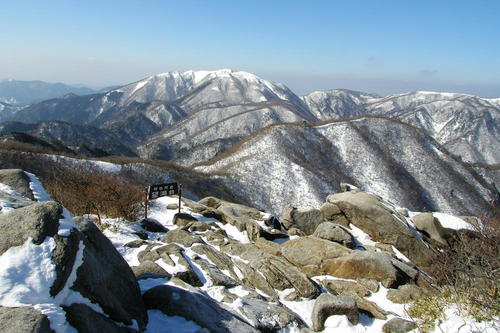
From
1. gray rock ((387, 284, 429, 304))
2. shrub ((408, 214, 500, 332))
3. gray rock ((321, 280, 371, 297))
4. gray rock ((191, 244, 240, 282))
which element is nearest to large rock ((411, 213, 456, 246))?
gray rock ((387, 284, 429, 304))

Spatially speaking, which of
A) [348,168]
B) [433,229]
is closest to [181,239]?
[433,229]

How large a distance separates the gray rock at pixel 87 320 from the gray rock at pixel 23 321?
19.4 inches

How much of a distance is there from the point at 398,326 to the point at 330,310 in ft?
7.77

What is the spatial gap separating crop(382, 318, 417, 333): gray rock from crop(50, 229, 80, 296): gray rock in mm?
10567

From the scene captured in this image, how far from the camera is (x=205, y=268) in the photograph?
1306 centimetres

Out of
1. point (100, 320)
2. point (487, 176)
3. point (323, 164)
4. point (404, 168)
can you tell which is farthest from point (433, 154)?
point (100, 320)

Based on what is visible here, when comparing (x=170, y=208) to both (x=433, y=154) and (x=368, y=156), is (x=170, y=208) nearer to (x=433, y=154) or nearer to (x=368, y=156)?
(x=368, y=156)

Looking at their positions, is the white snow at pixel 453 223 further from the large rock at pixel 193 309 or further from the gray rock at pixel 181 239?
the large rock at pixel 193 309

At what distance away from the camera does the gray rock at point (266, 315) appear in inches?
397

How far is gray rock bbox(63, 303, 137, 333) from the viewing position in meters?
5.93

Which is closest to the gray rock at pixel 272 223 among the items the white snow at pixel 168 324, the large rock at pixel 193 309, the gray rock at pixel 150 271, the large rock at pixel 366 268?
the large rock at pixel 366 268

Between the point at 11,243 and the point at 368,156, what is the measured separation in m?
74.7

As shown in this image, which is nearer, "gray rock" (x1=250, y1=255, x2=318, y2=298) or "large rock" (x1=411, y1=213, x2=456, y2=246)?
"gray rock" (x1=250, y1=255, x2=318, y2=298)

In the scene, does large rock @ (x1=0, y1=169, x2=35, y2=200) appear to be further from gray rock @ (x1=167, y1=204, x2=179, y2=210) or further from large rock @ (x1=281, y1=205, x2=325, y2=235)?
large rock @ (x1=281, y1=205, x2=325, y2=235)
